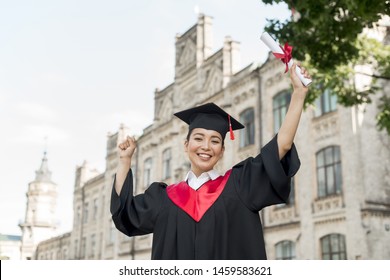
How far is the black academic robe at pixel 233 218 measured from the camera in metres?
3.03

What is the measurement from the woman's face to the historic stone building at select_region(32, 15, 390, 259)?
9.05 meters

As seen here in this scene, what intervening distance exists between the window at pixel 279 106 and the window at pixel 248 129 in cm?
141

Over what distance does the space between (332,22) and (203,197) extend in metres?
7.50

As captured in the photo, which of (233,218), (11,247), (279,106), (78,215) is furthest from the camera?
(11,247)

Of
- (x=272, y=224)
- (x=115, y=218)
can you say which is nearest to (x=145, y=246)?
(x=272, y=224)

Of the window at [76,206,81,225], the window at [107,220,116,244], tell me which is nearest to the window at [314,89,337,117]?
the window at [107,220,116,244]

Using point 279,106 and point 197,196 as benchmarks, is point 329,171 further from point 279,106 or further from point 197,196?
point 197,196

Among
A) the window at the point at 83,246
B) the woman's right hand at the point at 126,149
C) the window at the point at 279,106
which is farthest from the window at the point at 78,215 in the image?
the woman's right hand at the point at 126,149

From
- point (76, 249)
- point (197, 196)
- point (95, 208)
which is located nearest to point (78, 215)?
point (76, 249)

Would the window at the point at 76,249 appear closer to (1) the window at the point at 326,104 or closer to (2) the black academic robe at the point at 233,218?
(1) the window at the point at 326,104

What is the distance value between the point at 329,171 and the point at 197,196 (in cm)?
1464

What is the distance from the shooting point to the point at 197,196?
10.5ft

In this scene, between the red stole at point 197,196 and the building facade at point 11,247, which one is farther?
the building facade at point 11,247
